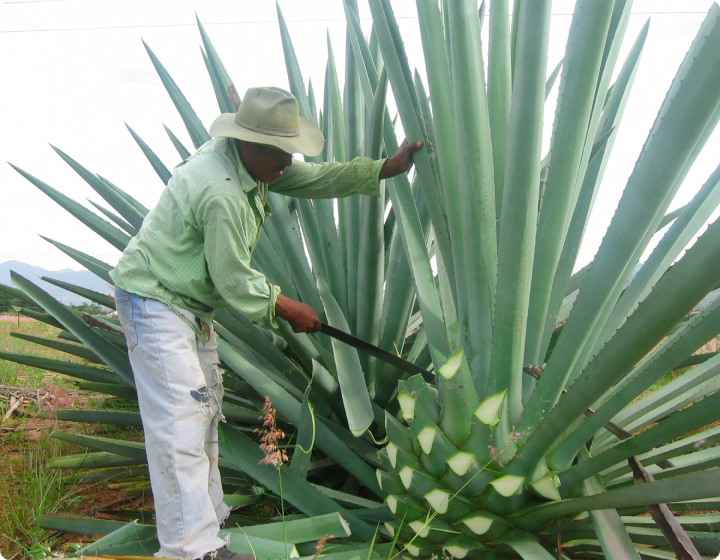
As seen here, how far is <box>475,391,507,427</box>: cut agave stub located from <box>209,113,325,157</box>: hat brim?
870 millimetres

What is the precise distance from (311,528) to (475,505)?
423 millimetres

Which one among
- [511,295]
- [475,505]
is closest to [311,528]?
[475,505]

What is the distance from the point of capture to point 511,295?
1264 millimetres

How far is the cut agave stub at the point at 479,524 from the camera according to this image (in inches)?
51.6

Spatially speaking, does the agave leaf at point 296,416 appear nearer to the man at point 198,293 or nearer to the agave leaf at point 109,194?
the man at point 198,293

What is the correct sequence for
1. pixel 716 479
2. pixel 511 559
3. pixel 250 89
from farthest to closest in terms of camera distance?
1. pixel 250 89
2. pixel 511 559
3. pixel 716 479

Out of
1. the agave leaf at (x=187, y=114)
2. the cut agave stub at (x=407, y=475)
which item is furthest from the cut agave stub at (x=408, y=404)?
the agave leaf at (x=187, y=114)

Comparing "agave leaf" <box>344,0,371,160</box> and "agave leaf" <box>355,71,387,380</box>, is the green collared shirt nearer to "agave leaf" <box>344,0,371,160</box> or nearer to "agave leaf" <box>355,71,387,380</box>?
"agave leaf" <box>355,71,387,380</box>

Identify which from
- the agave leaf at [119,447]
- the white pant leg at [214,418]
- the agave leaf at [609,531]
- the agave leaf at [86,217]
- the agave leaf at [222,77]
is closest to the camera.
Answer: the agave leaf at [609,531]

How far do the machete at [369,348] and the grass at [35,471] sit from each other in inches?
35.6

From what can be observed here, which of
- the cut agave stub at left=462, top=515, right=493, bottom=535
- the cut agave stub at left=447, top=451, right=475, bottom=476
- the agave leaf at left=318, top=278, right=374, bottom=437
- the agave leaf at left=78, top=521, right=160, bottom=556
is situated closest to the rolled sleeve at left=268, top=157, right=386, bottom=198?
the agave leaf at left=318, top=278, right=374, bottom=437

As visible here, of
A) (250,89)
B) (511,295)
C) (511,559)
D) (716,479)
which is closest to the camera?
(716,479)

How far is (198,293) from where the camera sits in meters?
1.69

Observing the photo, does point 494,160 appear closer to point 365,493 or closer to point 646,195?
point 646,195
